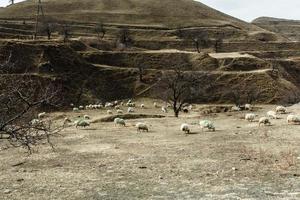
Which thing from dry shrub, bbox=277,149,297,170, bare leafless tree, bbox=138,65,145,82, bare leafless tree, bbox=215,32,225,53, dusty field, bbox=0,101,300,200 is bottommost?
dusty field, bbox=0,101,300,200

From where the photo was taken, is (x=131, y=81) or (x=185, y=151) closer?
(x=185, y=151)

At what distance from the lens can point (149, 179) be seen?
21984 mm

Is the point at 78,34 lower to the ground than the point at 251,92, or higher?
higher

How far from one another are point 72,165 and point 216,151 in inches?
295

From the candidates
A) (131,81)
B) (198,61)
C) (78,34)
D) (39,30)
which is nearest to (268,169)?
(131,81)

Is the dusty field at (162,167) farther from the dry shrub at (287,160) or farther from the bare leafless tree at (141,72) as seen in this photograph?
the bare leafless tree at (141,72)

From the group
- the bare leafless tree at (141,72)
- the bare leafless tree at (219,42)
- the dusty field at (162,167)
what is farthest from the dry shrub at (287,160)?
the bare leafless tree at (219,42)

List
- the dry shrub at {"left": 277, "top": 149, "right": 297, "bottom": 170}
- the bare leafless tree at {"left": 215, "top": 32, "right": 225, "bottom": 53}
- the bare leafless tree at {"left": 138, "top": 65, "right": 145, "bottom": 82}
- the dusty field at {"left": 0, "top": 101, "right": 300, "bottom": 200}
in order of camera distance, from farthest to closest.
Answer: the bare leafless tree at {"left": 215, "top": 32, "right": 225, "bottom": 53}, the bare leafless tree at {"left": 138, "top": 65, "right": 145, "bottom": 82}, the dry shrub at {"left": 277, "top": 149, "right": 297, "bottom": 170}, the dusty field at {"left": 0, "top": 101, "right": 300, "bottom": 200}

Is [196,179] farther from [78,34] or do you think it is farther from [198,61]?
[78,34]

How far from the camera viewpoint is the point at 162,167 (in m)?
24.5

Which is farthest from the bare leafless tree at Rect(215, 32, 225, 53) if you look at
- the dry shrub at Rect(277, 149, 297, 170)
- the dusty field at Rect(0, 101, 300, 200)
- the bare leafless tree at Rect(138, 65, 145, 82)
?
the dry shrub at Rect(277, 149, 297, 170)

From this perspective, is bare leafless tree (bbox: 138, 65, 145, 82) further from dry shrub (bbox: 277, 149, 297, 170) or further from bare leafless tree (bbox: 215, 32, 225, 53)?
dry shrub (bbox: 277, 149, 297, 170)

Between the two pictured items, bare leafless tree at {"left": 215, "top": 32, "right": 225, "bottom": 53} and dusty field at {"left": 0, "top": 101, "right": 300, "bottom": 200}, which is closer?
dusty field at {"left": 0, "top": 101, "right": 300, "bottom": 200}

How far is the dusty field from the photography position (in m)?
19.8
